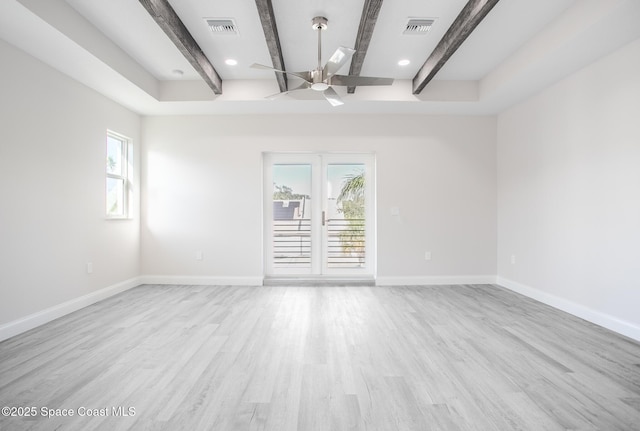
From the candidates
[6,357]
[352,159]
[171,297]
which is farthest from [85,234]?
[352,159]

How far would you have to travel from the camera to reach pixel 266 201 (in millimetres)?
5359

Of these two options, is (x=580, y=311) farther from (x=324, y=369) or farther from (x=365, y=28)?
(x=365, y=28)

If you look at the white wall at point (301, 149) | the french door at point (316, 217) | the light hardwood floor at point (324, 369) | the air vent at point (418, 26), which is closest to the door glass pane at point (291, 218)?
the french door at point (316, 217)

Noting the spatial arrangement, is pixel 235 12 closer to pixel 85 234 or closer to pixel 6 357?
pixel 85 234

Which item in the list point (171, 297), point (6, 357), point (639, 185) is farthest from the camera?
point (171, 297)

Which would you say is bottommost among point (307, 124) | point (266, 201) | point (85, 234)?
point (85, 234)

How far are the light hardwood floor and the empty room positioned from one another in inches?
0.9

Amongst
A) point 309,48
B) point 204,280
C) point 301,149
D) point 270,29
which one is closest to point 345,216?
point 301,149

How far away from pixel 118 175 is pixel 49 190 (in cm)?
134

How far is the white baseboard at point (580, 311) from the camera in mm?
3012

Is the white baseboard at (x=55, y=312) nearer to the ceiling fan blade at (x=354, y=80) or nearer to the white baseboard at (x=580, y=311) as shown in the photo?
the ceiling fan blade at (x=354, y=80)

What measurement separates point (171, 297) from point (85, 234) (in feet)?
4.18

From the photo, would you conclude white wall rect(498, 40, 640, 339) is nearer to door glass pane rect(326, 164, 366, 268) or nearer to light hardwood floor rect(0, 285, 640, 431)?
light hardwood floor rect(0, 285, 640, 431)

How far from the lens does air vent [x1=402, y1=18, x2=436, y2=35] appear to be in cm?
322
